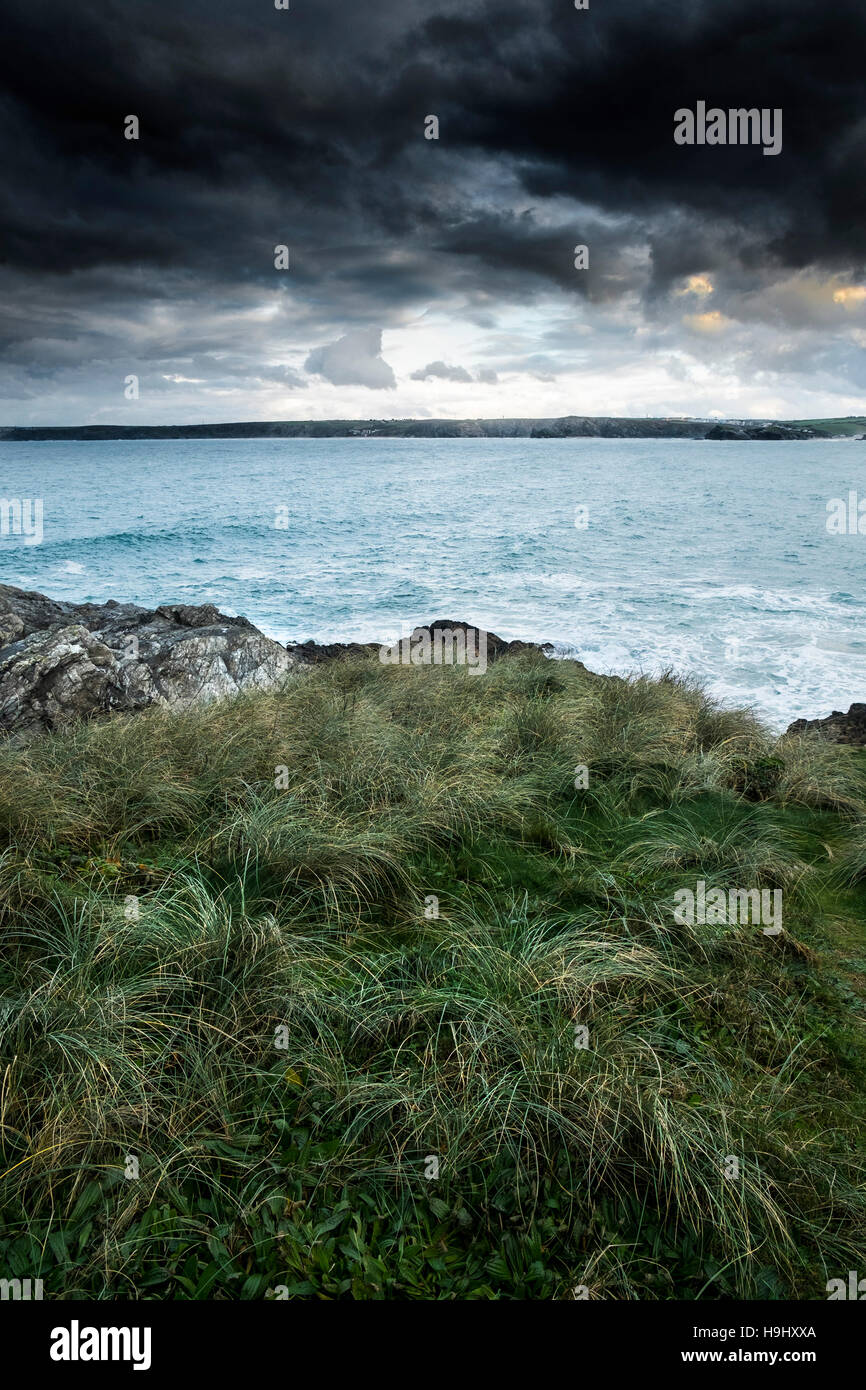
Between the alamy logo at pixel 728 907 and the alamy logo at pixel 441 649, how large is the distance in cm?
566

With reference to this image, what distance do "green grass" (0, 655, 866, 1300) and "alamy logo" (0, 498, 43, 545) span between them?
1370 inches

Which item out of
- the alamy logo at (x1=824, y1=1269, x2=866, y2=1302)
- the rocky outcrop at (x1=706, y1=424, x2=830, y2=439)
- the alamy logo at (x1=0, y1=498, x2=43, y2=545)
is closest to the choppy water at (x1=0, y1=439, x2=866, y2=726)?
the alamy logo at (x1=0, y1=498, x2=43, y2=545)

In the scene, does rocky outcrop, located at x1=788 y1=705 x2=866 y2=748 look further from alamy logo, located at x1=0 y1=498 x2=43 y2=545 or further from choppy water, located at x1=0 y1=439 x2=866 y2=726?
alamy logo, located at x1=0 y1=498 x2=43 y2=545

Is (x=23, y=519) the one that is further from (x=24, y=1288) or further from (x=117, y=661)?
(x=24, y=1288)

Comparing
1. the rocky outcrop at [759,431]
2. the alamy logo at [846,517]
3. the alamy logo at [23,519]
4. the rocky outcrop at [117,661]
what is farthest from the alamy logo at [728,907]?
the rocky outcrop at [759,431]

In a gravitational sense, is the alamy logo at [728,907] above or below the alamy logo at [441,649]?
below

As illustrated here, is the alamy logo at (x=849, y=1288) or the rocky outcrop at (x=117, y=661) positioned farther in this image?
the rocky outcrop at (x=117, y=661)

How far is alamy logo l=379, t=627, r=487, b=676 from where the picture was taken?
33.2ft

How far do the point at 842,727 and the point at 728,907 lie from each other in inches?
254
